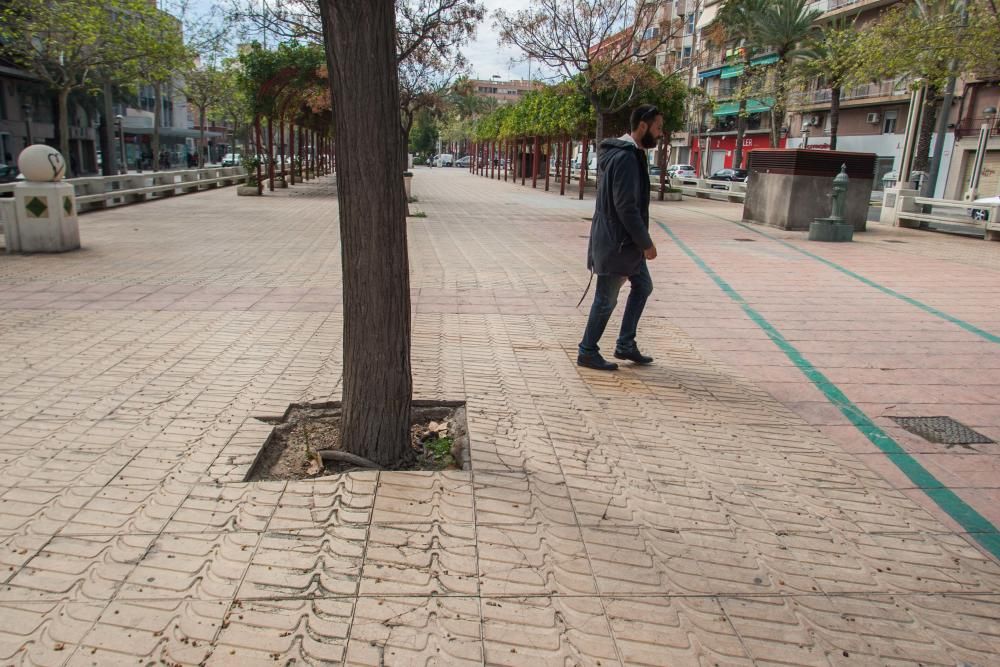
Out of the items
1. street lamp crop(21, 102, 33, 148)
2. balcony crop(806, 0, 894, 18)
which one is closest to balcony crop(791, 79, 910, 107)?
balcony crop(806, 0, 894, 18)

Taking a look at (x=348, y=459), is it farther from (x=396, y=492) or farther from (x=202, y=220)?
(x=202, y=220)

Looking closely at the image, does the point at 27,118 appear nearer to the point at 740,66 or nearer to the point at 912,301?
the point at 740,66

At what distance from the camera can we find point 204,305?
7.22 meters

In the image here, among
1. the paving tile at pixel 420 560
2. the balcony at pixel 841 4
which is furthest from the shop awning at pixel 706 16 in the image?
the paving tile at pixel 420 560

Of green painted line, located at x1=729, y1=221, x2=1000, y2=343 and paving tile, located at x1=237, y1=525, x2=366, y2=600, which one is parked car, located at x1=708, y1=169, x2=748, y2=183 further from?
paving tile, located at x1=237, y1=525, x2=366, y2=600

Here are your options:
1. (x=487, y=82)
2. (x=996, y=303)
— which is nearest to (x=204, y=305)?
(x=996, y=303)

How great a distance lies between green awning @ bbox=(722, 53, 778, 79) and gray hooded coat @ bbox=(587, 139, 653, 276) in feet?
143

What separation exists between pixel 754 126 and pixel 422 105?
128 feet

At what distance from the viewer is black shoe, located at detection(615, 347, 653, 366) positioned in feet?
18.3

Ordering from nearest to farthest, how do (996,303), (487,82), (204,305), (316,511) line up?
(316,511) → (204,305) → (996,303) → (487,82)

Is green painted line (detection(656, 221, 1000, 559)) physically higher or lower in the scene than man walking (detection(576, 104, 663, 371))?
lower

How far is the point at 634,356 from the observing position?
5.60 m

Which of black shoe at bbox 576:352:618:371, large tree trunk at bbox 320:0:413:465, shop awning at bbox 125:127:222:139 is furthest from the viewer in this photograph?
shop awning at bbox 125:127:222:139

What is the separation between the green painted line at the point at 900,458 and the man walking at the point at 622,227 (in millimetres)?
1422
